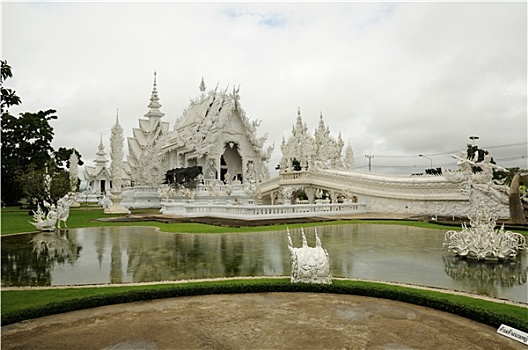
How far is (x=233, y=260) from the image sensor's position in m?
9.27

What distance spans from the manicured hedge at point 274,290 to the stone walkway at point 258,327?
150 mm

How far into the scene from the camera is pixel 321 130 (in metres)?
33.6

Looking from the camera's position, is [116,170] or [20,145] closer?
[116,170]

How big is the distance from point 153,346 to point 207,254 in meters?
5.61

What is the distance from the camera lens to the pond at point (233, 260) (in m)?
7.53

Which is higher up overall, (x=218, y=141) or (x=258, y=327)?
(x=218, y=141)

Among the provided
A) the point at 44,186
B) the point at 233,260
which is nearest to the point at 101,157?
the point at 44,186

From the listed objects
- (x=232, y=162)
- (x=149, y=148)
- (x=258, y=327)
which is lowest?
(x=258, y=327)

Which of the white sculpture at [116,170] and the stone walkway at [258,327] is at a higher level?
the white sculpture at [116,170]

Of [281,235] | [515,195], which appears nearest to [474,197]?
[515,195]

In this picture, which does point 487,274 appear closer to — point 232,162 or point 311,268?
point 311,268

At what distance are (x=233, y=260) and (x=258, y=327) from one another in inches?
170

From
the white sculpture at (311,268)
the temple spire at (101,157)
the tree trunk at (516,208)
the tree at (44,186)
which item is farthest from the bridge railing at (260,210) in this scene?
the temple spire at (101,157)

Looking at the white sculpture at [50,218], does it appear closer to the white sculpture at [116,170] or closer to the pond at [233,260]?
the pond at [233,260]
